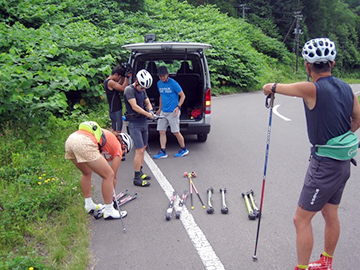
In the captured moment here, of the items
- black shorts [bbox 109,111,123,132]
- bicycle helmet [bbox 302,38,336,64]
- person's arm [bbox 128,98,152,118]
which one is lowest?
black shorts [bbox 109,111,123,132]

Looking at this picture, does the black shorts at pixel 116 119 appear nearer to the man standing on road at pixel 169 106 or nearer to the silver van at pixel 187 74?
the silver van at pixel 187 74

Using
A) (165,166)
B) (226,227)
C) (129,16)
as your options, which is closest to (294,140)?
(165,166)

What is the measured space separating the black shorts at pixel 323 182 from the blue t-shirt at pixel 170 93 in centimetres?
429

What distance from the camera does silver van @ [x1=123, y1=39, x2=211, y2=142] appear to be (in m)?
6.78

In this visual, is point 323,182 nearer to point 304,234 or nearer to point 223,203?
point 304,234

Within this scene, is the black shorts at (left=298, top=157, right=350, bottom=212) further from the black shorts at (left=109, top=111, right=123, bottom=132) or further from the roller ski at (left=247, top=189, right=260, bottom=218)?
the black shorts at (left=109, top=111, right=123, bottom=132)

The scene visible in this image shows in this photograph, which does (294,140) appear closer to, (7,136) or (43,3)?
(7,136)

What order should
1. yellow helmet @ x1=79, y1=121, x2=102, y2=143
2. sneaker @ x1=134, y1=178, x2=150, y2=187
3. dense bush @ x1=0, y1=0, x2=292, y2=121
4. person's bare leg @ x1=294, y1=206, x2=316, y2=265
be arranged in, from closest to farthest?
person's bare leg @ x1=294, y1=206, x2=316, y2=265, yellow helmet @ x1=79, y1=121, x2=102, y2=143, sneaker @ x1=134, y1=178, x2=150, y2=187, dense bush @ x1=0, y1=0, x2=292, y2=121

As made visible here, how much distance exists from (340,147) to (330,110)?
1.06 ft

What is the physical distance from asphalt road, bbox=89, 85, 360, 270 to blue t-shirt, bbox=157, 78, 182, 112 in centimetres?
105

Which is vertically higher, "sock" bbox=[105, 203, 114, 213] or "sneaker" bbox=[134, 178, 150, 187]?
A: "sock" bbox=[105, 203, 114, 213]

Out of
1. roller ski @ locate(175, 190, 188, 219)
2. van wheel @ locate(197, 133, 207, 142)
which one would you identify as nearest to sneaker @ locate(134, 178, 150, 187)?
roller ski @ locate(175, 190, 188, 219)

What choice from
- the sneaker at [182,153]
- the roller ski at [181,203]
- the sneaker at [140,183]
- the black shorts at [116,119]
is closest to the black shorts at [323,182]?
the roller ski at [181,203]

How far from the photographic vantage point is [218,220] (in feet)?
14.5
